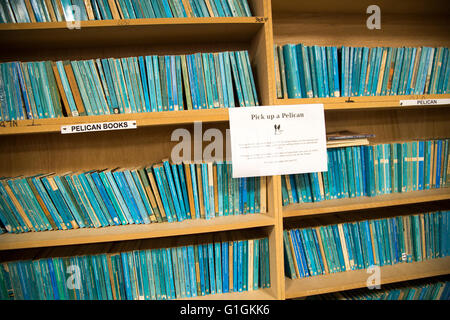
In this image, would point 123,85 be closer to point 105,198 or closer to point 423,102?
point 105,198

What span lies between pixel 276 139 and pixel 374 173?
0.58 m

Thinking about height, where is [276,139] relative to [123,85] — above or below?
below

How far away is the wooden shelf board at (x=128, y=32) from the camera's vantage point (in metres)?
0.93

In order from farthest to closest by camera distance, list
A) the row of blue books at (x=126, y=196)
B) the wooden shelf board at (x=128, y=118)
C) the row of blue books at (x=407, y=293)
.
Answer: the row of blue books at (x=407, y=293), the row of blue books at (x=126, y=196), the wooden shelf board at (x=128, y=118)

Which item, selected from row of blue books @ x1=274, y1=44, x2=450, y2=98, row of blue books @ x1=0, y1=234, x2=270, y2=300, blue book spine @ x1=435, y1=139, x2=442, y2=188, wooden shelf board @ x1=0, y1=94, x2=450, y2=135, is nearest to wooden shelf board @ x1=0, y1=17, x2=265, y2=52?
row of blue books @ x1=274, y1=44, x2=450, y2=98

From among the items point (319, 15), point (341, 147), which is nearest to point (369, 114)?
point (341, 147)

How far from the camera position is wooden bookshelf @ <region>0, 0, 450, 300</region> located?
0.98 metres

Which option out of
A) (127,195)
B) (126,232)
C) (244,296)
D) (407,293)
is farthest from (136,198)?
(407,293)

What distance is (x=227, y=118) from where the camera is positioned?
3.22 feet

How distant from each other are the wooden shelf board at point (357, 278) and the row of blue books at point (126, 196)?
15.9 inches

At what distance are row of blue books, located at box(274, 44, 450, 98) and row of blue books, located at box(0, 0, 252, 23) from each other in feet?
0.99

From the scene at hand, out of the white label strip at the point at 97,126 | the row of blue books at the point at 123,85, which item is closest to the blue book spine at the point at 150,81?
the row of blue books at the point at 123,85
